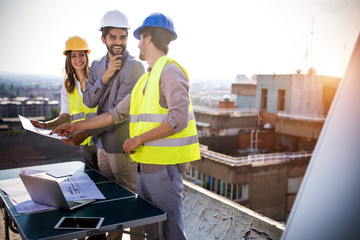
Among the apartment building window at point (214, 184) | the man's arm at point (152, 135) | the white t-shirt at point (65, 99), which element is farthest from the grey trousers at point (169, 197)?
the apartment building window at point (214, 184)

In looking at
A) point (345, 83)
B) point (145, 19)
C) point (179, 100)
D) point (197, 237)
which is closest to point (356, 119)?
point (345, 83)

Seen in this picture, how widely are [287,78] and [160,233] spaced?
24867 millimetres

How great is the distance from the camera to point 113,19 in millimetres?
2574

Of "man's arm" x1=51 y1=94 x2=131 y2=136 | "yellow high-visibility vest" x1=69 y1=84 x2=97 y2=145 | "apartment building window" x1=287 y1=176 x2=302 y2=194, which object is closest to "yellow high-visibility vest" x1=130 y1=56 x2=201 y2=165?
"man's arm" x1=51 y1=94 x2=131 y2=136

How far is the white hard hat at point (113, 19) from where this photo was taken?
2570 mm

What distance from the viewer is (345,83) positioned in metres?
0.66

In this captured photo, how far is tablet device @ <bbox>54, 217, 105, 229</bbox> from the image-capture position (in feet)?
5.15

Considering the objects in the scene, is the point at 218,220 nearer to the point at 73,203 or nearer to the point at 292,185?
the point at 73,203

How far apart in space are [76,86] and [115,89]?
729 mm

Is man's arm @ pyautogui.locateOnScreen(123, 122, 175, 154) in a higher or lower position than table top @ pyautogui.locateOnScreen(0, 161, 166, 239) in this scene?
higher

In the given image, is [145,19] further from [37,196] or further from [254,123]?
[254,123]

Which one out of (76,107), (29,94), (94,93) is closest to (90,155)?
(76,107)

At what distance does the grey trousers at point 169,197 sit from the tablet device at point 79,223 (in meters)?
0.39

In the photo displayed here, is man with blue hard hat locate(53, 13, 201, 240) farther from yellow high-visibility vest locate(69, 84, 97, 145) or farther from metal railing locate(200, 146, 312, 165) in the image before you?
metal railing locate(200, 146, 312, 165)
